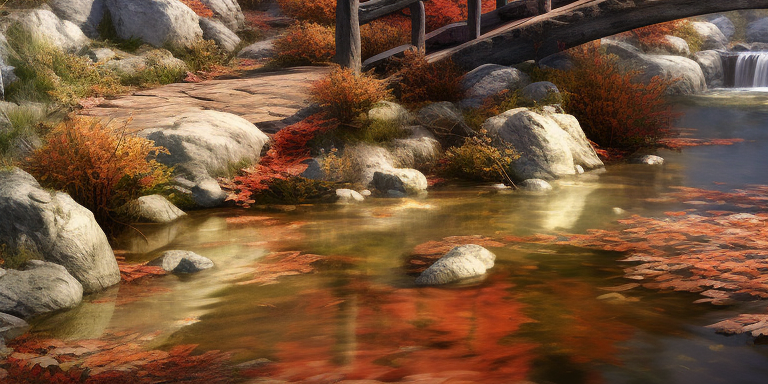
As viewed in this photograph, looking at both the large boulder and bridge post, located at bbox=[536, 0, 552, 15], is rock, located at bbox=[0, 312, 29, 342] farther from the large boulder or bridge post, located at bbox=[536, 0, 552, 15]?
bridge post, located at bbox=[536, 0, 552, 15]

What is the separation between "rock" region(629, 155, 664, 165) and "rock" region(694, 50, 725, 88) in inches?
478

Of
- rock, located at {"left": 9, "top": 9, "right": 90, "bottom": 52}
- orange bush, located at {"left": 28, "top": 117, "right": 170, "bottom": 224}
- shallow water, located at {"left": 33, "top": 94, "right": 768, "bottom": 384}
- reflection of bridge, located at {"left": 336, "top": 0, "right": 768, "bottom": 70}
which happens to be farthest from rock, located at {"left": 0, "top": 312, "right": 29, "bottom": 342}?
rock, located at {"left": 9, "top": 9, "right": 90, "bottom": 52}

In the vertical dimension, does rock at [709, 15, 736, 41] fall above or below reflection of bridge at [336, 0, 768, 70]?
above

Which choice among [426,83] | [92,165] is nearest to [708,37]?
[426,83]

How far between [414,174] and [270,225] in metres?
2.48

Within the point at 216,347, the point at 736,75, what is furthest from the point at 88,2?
the point at 736,75

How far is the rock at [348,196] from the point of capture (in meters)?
9.03

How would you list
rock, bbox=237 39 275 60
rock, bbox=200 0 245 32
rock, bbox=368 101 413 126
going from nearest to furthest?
1. rock, bbox=368 101 413 126
2. rock, bbox=237 39 275 60
3. rock, bbox=200 0 245 32

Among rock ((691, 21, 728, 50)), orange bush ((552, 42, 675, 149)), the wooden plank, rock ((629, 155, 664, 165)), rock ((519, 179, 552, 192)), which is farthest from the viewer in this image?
rock ((691, 21, 728, 50))

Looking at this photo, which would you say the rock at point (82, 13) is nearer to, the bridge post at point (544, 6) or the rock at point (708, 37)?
the bridge post at point (544, 6)

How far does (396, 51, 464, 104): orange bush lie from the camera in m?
11.8

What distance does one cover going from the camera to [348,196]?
29.8ft

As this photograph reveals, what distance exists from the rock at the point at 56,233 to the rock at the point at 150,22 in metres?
9.69

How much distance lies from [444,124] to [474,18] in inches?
115
